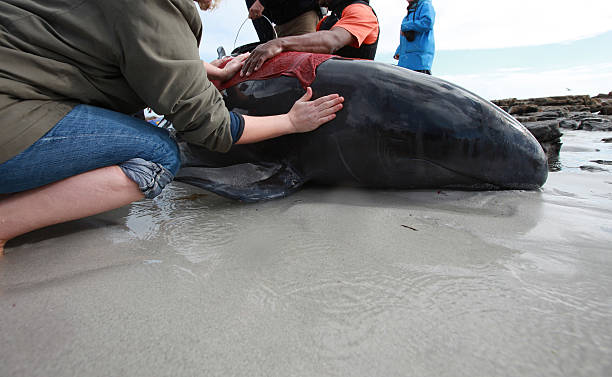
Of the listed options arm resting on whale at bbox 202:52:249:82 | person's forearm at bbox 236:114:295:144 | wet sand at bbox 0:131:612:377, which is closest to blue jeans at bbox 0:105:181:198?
wet sand at bbox 0:131:612:377

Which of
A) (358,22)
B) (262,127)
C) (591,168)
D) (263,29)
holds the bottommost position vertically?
(591,168)

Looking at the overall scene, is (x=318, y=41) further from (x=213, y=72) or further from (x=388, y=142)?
(x=388, y=142)

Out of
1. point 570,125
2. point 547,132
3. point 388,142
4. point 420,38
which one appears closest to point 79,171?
point 388,142

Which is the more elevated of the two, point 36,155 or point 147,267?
point 36,155

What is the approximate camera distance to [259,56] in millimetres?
2232

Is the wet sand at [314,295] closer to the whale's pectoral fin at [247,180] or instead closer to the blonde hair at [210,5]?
the whale's pectoral fin at [247,180]

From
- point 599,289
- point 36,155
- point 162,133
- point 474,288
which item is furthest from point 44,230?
point 599,289

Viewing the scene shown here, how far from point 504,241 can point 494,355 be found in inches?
28.8

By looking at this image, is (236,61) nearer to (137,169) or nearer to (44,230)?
(137,169)

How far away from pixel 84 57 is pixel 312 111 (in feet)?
3.60

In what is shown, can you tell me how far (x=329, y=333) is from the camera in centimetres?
89

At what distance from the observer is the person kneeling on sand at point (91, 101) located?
4.07 ft

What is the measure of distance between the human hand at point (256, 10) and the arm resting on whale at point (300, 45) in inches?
64.9

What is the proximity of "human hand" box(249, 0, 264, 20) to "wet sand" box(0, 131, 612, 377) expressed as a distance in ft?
10.1
